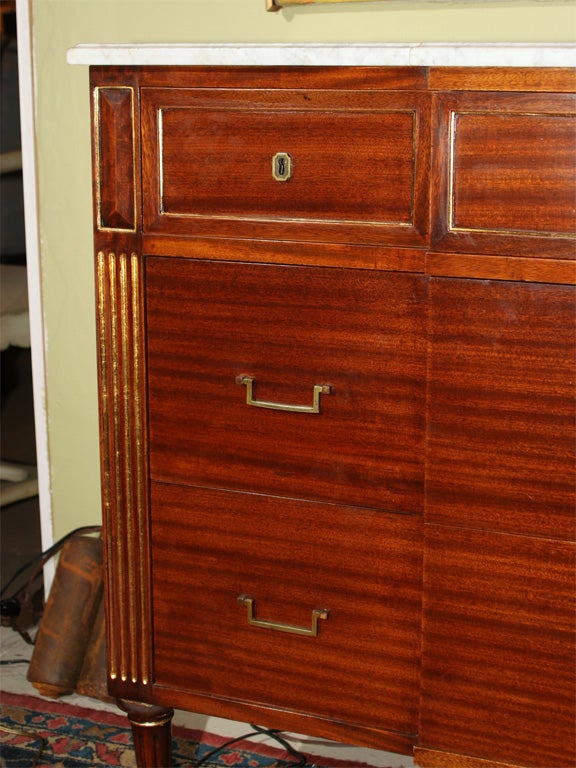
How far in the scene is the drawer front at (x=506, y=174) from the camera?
1.17 meters

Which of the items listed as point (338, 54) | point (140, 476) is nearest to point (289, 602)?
point (140, 476)

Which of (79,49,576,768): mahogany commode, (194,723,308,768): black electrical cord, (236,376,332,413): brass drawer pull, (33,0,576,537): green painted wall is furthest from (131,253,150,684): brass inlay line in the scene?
(33,0,576,537): green painted wall

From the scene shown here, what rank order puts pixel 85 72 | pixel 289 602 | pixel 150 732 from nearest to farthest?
pixel 289 602, pixel 150 732, pixel 85 72

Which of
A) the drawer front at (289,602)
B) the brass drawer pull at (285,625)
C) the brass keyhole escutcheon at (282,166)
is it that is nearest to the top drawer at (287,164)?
the brass keyhole escutcheon at (282,166)

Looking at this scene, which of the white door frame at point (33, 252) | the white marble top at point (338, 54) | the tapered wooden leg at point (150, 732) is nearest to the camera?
the white marble top at point (338, 54)

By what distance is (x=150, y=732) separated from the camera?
1567 mm

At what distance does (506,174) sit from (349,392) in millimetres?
312

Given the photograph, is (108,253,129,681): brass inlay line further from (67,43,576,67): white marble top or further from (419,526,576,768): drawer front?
(419,526,576,768): drawer front

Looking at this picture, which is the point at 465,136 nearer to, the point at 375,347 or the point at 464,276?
the point at 464,276

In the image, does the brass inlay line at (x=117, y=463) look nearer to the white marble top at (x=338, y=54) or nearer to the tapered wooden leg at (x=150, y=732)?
the tapered wooden leg at (x=150, y=732)

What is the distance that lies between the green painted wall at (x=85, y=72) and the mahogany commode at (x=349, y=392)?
1.71 feet

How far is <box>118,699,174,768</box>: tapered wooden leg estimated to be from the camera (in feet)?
5.08

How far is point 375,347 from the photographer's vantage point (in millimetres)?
1296

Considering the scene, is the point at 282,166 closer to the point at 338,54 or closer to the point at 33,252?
the point at 338,54
